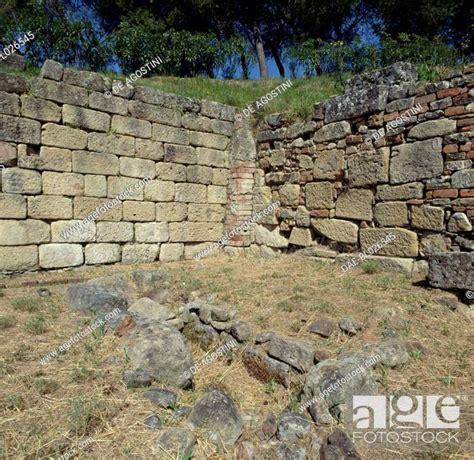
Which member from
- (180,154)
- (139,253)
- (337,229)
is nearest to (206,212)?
(180,154)

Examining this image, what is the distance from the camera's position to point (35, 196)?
5.51m

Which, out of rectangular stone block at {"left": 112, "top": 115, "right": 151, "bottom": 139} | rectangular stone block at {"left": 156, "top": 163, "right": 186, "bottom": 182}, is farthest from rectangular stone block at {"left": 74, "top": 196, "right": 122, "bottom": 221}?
rectangular stone block at {"left": 112, "top": 115, "right": 151, "bottom": 139}

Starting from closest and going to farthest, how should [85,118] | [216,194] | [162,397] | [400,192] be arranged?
[162,397] < [400,192] < [85,118] < [216,194]

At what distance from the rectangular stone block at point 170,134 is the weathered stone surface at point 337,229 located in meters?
2.71

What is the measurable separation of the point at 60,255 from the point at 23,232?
59cm

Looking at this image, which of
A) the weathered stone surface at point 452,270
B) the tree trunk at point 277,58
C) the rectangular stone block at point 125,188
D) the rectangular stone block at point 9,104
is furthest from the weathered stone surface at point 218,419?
the tree trunk at point 277,58

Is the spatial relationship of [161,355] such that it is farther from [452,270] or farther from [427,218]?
[427,218]

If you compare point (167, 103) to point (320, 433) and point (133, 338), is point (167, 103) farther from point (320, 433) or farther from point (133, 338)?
point (320, 433)

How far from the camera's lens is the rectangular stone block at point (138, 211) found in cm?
631

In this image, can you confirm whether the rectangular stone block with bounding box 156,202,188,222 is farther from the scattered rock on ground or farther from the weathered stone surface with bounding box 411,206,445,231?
the scattered rock on ground

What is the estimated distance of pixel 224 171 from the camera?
24.5 ft

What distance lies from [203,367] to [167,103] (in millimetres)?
4764

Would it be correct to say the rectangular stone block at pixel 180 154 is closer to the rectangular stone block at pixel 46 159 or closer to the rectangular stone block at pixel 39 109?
the rectangular stone block at pixel 46 159

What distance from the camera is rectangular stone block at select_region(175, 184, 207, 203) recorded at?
6.89 m
